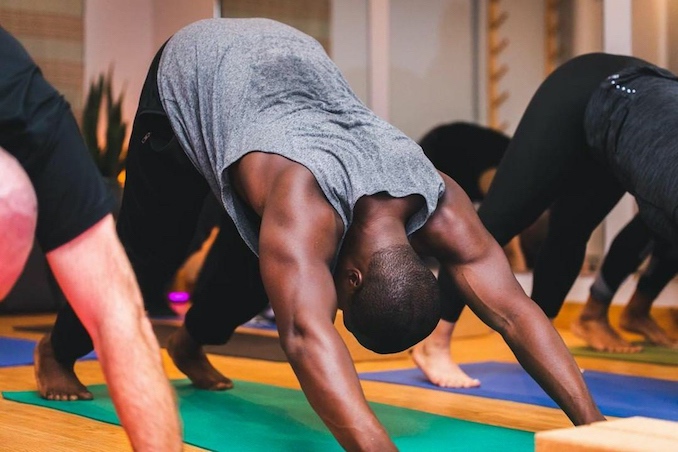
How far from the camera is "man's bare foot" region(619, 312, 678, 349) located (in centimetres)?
371

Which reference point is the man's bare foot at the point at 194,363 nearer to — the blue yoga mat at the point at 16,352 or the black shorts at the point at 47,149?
the blue yoga mat at the point at 16,352

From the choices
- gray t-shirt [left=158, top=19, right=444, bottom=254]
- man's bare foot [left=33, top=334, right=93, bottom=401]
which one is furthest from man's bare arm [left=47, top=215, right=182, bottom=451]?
man's bare foot [left=33, top=334, right=93, bottom=401]

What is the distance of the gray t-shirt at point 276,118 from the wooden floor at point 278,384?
523 mm

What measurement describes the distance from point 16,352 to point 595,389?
2013mm

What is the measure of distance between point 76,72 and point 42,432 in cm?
483

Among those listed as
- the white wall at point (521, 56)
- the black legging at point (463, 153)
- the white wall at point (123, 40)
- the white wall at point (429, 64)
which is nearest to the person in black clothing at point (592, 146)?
the black legging at point (463, 153)

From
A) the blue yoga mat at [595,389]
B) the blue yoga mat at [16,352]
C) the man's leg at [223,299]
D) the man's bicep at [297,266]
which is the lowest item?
the blue yoga mat at [16,352]

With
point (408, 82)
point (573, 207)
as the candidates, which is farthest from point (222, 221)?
point (408, 82)

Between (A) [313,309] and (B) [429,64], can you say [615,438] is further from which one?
(B) [429,64]

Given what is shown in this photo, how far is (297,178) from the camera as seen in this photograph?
1.69 meters

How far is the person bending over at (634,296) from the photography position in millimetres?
3377

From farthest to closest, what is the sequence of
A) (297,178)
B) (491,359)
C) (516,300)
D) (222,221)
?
(491,359)
(222,221)
(516,300)
(297,178)

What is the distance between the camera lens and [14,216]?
0.96 metres

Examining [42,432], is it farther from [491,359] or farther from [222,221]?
[491,359]
